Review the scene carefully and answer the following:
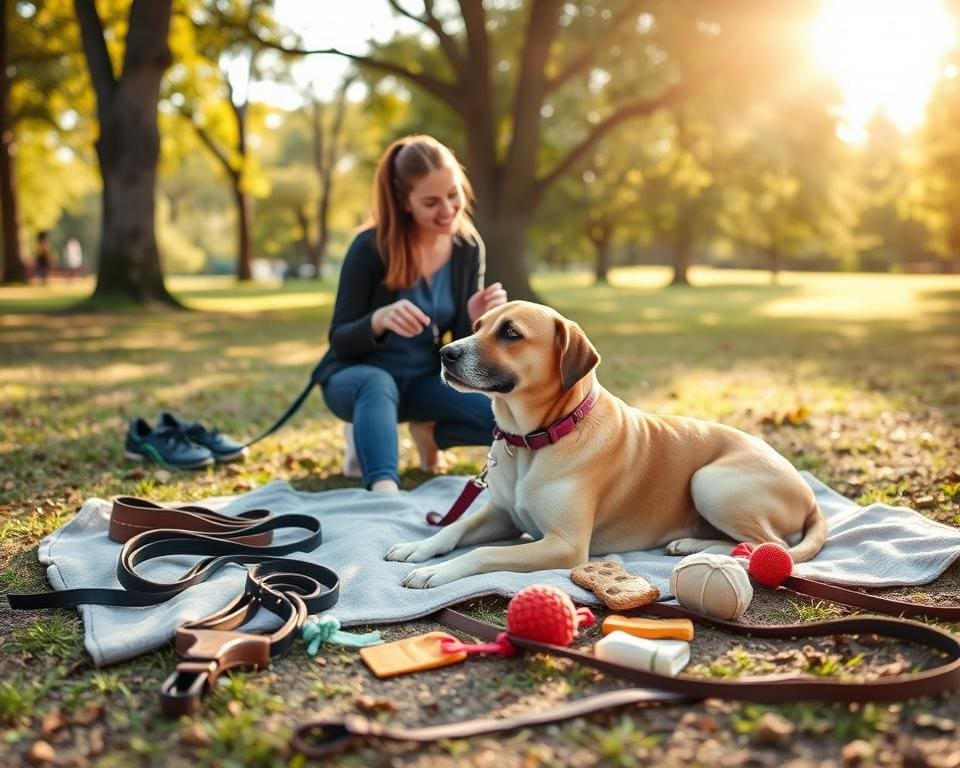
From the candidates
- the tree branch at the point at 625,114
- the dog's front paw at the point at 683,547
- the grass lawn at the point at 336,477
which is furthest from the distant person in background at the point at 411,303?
the tree branch at the point at 625,114

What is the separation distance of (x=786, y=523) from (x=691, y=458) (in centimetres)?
60

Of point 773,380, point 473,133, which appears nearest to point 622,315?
point 473,133

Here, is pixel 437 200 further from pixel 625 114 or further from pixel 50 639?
pixel 625 114

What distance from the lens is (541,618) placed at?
10.3ft

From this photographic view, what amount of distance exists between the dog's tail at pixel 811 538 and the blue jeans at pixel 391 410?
2.29 meters

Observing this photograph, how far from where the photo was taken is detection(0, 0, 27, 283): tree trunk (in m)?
26.6

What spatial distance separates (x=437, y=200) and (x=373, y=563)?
8.74 feet

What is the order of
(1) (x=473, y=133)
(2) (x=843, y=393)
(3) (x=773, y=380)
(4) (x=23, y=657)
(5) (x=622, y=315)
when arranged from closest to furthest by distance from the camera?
(4) (x=23, y=657)
(2) (x=843, y=393)
(3) (x=773, y=380)
(1) (x=473, y=133)
(5) (x=622, y=315)

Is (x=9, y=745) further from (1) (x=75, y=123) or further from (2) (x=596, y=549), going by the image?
(1) (x=75, y=123)

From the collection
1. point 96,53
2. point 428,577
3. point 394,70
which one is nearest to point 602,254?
point 394,70

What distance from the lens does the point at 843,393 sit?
9.88 metres

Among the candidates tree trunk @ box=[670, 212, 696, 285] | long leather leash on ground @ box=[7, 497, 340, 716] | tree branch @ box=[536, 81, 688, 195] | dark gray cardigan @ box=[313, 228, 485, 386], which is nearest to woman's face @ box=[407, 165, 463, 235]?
dark gray cardigan @ box=[313, 228, 485, 386]

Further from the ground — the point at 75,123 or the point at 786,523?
the point at 75,123

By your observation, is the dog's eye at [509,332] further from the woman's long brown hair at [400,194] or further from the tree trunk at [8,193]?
the tree trunk at [8,193]
